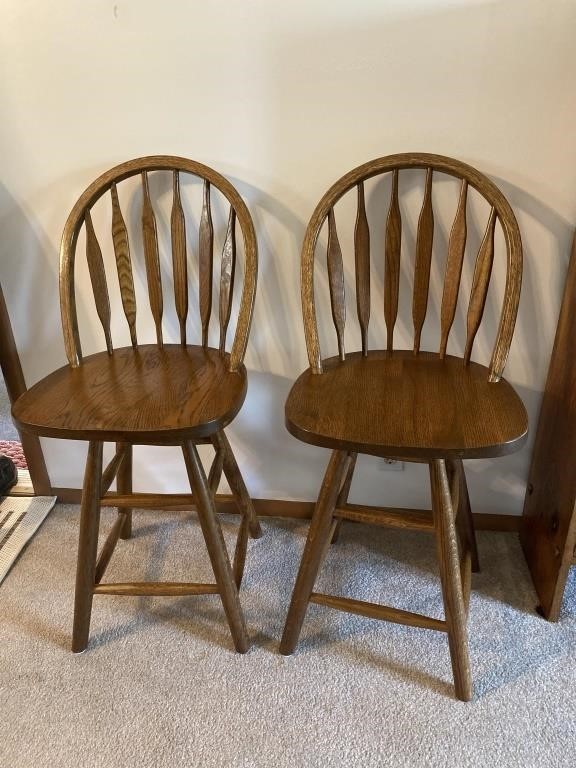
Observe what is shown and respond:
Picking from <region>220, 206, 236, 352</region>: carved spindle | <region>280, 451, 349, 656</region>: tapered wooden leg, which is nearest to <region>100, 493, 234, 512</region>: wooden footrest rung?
<region>280, 451, 349, 656</region>: tapered wooden leg

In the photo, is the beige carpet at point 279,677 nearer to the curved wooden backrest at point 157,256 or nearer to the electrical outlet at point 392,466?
the electrical outlet at point 392,466

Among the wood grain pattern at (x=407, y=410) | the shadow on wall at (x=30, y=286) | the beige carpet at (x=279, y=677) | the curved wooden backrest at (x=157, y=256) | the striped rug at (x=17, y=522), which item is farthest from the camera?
the striped rug at (x=17, y=522)

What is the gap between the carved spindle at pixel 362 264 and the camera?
3.61 ft

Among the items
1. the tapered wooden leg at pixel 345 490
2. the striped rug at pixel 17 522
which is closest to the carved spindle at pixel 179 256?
the tapered wooden leg at pixel 345 490

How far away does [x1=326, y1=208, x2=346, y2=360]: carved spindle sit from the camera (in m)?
1.10

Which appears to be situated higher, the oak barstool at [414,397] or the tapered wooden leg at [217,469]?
the oak barstool at [414,397]

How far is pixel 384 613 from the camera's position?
3.41 feet

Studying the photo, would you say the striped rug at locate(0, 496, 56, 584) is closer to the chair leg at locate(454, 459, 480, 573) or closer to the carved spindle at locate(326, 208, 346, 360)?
the carved spindle at locate(326, 208, 346, 360)

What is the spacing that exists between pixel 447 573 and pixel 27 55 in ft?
4.11

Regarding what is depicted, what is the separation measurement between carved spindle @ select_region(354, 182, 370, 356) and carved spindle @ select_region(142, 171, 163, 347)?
0.41 meters

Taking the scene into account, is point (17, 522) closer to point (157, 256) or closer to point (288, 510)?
point (288, 510)

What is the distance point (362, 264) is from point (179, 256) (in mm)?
376

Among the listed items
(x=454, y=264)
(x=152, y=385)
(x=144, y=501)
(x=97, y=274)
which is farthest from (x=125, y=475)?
(x=454, y=264)

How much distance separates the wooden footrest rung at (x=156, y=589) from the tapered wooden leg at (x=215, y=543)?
4 cm
